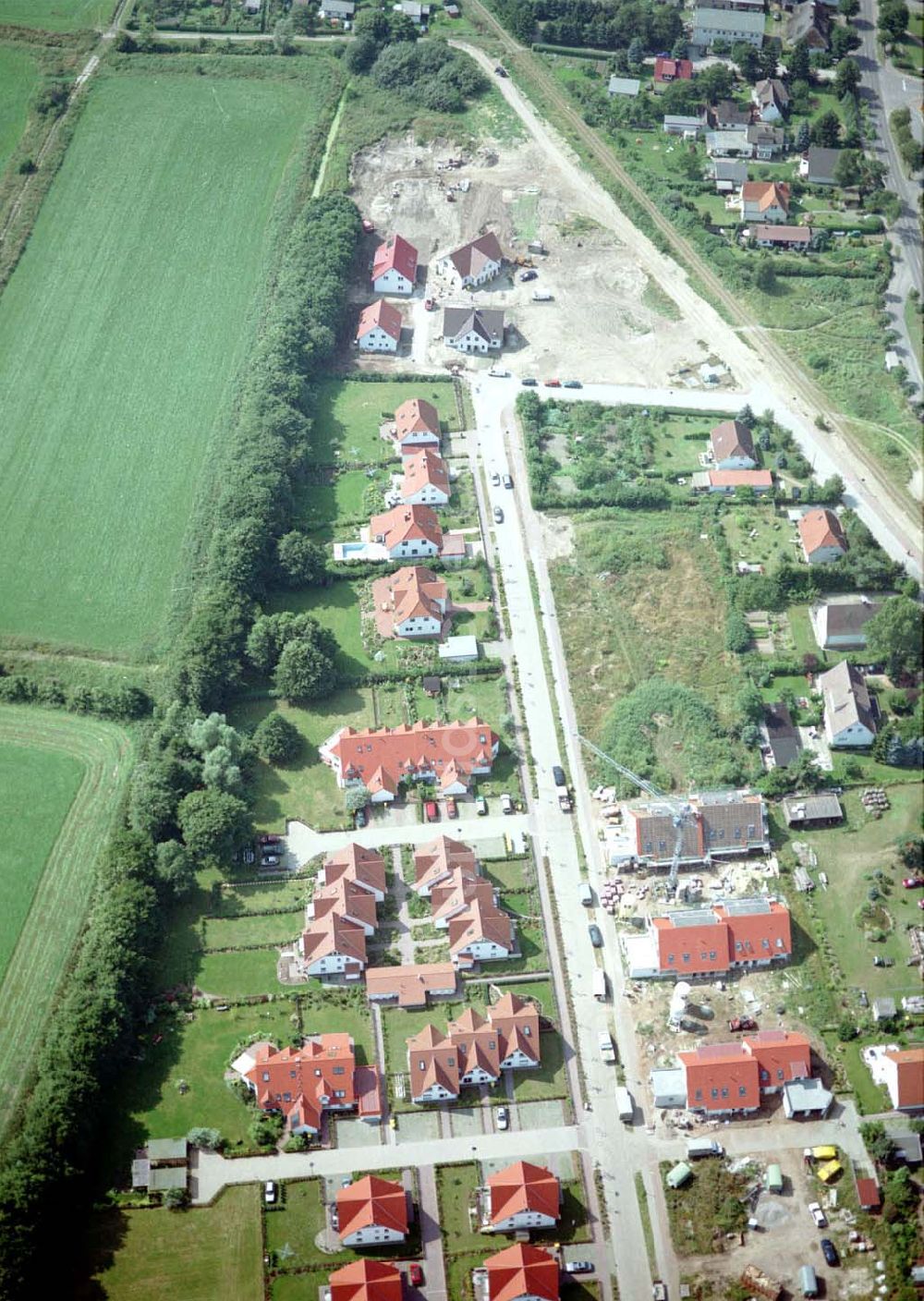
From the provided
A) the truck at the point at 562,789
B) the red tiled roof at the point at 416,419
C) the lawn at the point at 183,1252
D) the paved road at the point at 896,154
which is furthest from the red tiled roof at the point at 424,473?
the lawn at the point at 183,1252

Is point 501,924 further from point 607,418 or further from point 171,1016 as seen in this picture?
point 607,418

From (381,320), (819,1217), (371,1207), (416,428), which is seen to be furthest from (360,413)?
(819,1217)

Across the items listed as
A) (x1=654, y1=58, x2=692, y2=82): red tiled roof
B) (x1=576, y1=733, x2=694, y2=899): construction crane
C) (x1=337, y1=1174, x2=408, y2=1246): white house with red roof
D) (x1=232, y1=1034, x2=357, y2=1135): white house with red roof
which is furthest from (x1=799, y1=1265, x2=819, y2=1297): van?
(x1=654, y1=58, x2=692, y2=82): red tiled roof

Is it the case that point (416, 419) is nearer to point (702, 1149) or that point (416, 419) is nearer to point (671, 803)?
point (671, 803)

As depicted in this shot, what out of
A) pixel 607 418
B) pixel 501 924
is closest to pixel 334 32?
pixel 607 418

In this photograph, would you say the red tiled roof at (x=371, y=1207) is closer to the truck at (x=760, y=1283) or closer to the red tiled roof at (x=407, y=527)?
the truck at (x=760, y=1283)
